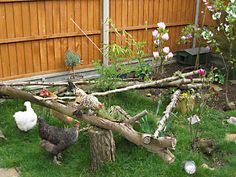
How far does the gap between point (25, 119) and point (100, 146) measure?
138 centimetres

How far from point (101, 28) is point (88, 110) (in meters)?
3.69

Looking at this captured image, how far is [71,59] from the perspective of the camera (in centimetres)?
713

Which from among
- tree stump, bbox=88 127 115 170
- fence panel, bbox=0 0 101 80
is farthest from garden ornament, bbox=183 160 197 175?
fence panel, bbox=0 0 101 80

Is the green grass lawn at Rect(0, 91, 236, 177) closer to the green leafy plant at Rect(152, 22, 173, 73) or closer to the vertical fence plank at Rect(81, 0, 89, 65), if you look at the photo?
the green leafy plant at Rect(152, 22, 173, 73)

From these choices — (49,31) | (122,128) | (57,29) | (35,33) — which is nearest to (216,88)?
(57,29)

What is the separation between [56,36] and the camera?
23.3ft

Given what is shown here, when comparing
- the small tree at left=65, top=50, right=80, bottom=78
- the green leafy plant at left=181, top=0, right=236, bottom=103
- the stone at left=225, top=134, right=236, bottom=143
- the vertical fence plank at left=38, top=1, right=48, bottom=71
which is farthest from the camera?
the small tree at left=65, top=50, right=80, bottom=78

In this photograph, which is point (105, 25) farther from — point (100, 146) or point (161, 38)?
point (100, 146)

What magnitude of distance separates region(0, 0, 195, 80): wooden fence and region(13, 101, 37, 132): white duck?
1.85 metres

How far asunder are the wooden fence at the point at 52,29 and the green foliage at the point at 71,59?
8.3 inches

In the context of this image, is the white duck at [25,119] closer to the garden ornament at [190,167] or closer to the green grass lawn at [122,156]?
the green grass lawn at [122,156]

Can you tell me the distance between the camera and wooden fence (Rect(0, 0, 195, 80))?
6.63 meters

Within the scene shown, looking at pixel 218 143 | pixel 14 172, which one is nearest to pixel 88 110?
pixel 14 172

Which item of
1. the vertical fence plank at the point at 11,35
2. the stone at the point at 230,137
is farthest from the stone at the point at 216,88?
the vertical fence plank at the point at 11,35
